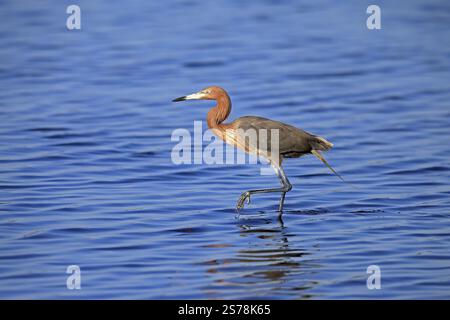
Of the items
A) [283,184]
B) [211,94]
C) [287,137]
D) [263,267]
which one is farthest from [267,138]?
[263,267]

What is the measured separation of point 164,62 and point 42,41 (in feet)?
13.2

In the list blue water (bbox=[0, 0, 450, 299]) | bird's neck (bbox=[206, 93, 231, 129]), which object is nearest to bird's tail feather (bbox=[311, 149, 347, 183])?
blue water (bbox=[0, 0, 450, 299])

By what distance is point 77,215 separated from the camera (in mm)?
11805

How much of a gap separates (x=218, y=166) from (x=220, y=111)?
87.0 inches

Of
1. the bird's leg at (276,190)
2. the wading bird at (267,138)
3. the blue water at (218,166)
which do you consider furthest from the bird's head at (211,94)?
the blue water at (218,166)

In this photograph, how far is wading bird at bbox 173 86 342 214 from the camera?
39.8 ft

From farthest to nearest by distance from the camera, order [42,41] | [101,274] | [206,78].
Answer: [42,41], [206,78], [101,274]

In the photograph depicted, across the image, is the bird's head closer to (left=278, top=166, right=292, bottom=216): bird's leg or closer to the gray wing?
the gray wing

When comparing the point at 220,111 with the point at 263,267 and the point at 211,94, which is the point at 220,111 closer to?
the point at 211,94

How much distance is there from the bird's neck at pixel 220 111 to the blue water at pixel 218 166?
0.99 metres

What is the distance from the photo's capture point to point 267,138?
12.1 meters

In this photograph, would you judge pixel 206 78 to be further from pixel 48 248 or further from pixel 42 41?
pixel 48 248

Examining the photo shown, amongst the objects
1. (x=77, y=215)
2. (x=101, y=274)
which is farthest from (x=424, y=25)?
(x=101, y=274)
